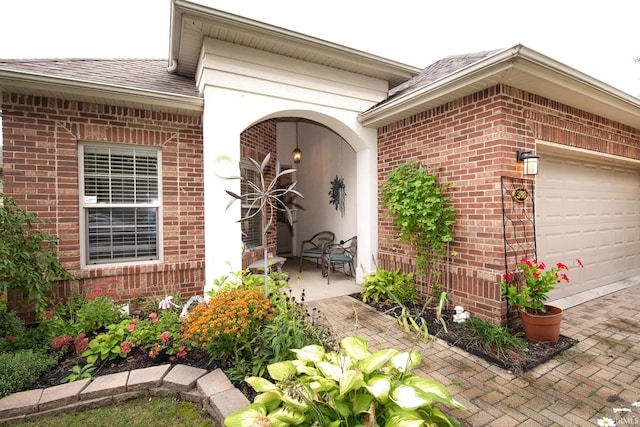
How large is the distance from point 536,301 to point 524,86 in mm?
2449

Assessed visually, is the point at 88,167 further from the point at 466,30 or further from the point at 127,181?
the point at 466,30

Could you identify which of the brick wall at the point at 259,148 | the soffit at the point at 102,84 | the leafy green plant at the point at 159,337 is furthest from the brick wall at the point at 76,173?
the leafy green plant at the point at 159,337

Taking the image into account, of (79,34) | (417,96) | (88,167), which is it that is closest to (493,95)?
(417,96)

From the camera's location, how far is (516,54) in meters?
2.80

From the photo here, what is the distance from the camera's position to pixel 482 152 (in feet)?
11.4

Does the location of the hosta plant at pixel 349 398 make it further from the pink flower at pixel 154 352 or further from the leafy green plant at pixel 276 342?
the pink flower at pixel 154 352

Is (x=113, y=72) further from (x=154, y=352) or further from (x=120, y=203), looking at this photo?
(x=154, y=352)

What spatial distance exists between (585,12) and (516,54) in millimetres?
8878

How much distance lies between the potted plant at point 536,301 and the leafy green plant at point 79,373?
413 cm

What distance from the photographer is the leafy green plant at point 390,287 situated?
4.26 m

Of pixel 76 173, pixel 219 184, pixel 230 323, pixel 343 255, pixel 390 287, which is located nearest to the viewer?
pixel 230 323

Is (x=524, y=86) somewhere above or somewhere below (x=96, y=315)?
above

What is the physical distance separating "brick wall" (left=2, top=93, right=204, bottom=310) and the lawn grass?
1.91 m

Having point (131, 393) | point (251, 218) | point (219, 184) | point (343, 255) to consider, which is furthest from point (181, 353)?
point (343, 255)
